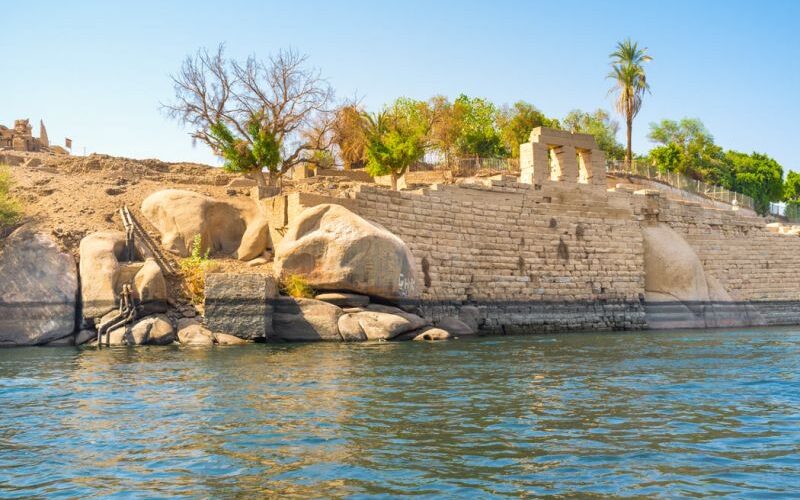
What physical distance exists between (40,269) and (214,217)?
4.19 meters

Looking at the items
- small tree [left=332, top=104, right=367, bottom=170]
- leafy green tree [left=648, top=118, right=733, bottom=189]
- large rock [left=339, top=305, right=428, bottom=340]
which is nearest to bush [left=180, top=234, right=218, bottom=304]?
large rock [left=339, top=305, right=428, bottom=340]

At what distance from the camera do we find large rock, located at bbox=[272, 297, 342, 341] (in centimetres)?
1497

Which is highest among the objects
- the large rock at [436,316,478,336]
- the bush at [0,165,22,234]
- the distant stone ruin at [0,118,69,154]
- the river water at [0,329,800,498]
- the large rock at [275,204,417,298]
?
the distant stone ruin at [0,118,69,154]

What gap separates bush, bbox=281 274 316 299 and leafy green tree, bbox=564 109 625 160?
38.0m

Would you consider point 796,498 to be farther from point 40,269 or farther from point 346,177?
point 346,177

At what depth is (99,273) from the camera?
15.4m

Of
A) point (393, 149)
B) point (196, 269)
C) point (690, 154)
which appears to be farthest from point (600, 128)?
point (196, 269)

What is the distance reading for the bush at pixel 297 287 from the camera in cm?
1552

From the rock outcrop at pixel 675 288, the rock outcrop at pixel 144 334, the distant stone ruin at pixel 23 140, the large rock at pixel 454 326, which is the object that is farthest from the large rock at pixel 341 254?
the distant stone ruin at pixel 23 140

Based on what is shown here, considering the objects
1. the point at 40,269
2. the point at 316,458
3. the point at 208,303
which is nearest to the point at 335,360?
the point at 208,303

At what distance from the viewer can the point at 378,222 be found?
59.1ft

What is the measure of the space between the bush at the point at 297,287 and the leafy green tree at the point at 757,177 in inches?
1703

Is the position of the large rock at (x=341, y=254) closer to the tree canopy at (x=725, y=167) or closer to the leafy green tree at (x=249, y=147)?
the leafy green tree at (x=249, y=147)

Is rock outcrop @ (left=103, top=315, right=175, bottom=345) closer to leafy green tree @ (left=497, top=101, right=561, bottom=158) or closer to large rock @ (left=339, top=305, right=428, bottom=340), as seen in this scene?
large rock @ (left=339, top=305, right=428, bottom=340)
